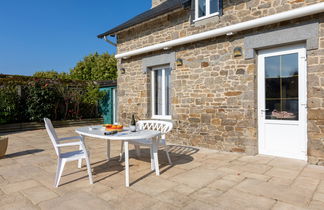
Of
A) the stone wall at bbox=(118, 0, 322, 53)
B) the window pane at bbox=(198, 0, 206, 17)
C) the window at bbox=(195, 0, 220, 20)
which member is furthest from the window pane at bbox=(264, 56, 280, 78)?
the window pane at bbox=(198, 0, 206, 17)

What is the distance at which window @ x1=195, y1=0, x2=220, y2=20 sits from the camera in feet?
17.1

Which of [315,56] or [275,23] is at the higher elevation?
[275,23]

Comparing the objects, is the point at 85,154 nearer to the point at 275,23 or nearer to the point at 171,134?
the point at 171,134

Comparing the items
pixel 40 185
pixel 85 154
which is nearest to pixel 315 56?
pixel 85 154

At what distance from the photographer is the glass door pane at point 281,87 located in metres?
4.23

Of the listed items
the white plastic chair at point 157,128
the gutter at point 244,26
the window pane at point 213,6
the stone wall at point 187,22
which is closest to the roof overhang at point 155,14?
the stone wall at point 187,22

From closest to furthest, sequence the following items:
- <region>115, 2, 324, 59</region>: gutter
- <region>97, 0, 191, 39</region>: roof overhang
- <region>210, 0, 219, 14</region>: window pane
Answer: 1. <region>115, 2, 324, 59</region>: gutter
2. <region>210, 0, 219, 14</region>: window pane
3. <region>97, 0, 191, 39</region>: roof overhang

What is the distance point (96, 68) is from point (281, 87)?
20.0 m

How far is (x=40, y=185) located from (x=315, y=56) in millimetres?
4922

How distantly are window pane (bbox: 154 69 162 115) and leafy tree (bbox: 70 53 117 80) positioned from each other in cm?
1491

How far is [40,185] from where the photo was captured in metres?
3.04

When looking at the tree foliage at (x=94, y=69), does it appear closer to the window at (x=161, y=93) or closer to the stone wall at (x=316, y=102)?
the window at (x=161, y=93)

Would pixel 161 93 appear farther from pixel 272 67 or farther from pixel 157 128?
pixel 272 67

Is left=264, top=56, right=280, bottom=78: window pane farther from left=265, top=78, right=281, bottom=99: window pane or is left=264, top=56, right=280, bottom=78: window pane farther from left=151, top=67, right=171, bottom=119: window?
left=151, top=67, right=171, bottom=119: window
